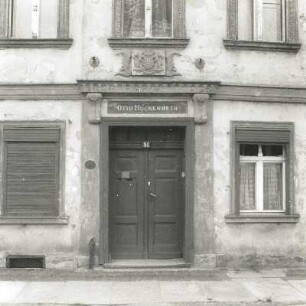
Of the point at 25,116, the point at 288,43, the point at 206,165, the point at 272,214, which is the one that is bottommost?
the point at 272,214

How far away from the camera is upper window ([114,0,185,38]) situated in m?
10.8

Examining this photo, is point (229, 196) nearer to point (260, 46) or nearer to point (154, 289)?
point (154, 289)

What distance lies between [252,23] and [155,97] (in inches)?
104

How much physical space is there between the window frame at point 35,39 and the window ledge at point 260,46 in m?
3.23

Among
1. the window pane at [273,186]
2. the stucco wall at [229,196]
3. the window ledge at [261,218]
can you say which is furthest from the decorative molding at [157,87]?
the window ledge at [261,218]

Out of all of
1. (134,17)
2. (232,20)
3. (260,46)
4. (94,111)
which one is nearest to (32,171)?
(94,111)

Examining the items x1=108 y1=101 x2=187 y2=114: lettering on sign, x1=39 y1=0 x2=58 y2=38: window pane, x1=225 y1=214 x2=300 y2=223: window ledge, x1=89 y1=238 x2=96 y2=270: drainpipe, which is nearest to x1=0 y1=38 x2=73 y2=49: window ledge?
x1=39 y1=0 x2=58 y2=38: window pane

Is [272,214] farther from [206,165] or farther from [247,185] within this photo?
[206,165]

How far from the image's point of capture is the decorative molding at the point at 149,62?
35.1ft

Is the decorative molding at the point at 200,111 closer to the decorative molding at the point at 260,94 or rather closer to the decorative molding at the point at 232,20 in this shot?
the decorative molding at the point at 260,94

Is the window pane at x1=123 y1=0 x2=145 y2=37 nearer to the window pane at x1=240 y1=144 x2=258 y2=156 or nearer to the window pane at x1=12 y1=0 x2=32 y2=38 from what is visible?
the window pane at x1=12 y1=0 x2=32 y2=38

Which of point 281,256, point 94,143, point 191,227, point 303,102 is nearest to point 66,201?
point 94,143

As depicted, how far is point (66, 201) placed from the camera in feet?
34.9

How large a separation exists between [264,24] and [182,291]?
5.83 m
